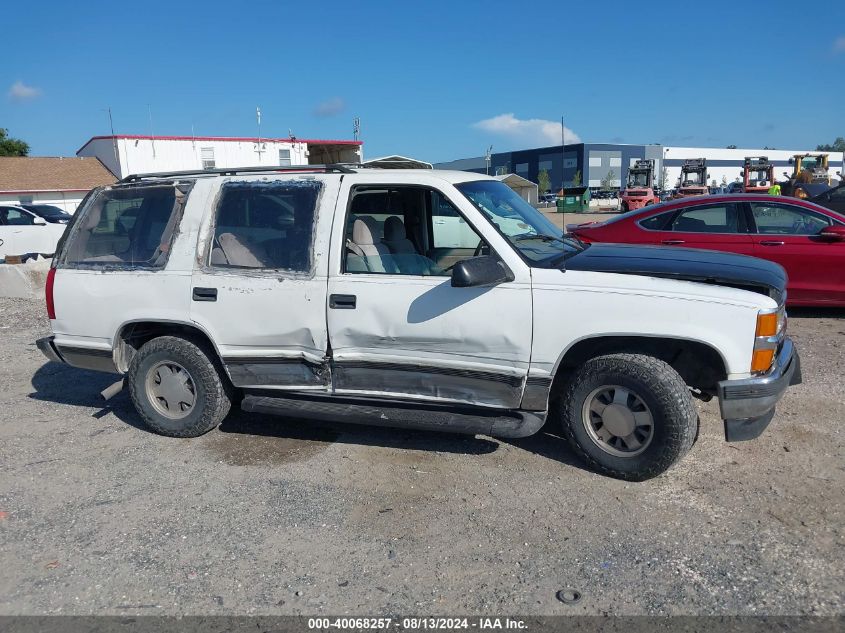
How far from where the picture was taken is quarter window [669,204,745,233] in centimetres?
785

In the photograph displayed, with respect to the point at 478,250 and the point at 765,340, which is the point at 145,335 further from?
the point at 765,340

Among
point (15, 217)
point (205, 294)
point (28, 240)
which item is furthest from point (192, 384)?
point (15, 217)

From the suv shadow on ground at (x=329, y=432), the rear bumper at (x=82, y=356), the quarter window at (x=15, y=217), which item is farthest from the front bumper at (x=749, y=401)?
the quarter window at (x=15, y=217)

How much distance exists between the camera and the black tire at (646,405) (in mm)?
3863

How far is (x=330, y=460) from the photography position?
15.1 ft

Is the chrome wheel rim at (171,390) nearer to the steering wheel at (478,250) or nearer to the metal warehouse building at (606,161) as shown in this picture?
the steering wheel at (478,250)

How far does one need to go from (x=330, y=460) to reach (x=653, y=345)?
2.24 metres

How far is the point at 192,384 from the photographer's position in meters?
4.93

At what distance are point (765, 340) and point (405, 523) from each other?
7.39 ft

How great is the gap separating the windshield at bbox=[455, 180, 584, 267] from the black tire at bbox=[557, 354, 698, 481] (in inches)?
29.0

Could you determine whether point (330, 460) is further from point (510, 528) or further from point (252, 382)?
point (510, 528)

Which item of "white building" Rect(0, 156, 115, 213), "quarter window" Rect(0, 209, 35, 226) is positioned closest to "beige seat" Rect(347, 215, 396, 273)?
"quarter window" Rect(0, 209, 35, 226)

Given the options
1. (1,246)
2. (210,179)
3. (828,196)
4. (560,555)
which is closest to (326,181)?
(210,179)

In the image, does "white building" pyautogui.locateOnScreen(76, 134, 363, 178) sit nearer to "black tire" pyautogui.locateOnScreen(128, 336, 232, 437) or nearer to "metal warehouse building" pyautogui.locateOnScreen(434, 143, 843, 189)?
"black tire" pyautogui.locateOnScreen(128, 336, 232, 437)
